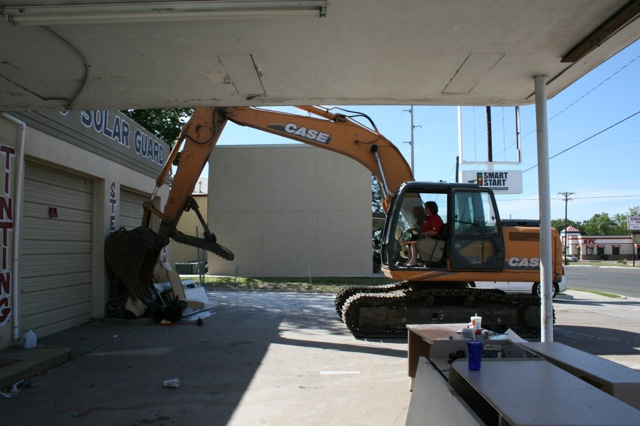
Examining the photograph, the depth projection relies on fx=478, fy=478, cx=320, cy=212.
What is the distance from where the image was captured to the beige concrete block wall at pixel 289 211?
74.0 ft

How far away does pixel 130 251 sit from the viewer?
9.44m

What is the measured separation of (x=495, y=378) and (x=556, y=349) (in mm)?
987

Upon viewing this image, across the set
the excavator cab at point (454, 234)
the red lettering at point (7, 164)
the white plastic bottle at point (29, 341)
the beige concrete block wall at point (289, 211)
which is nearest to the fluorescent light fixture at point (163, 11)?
the red lettering at point (7, 164)

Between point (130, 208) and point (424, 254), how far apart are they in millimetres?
7453

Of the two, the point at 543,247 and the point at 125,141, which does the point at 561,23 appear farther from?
the point at 125,141

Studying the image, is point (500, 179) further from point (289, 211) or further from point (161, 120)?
point (161, 120)

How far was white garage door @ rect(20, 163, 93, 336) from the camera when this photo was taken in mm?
7742

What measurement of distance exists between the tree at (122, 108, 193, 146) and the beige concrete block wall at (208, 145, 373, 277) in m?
3.31

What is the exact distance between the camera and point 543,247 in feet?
15.8

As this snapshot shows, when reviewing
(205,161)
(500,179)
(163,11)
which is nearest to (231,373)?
(163,11)

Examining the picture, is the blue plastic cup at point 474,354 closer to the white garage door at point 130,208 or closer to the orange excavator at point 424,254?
the orange excavator at point 424,254

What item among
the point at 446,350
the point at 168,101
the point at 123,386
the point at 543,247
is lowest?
the point at 123,386

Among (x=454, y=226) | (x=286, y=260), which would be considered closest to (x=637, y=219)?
(x=286, y=260)

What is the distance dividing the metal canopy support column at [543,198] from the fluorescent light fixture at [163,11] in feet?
8.58
